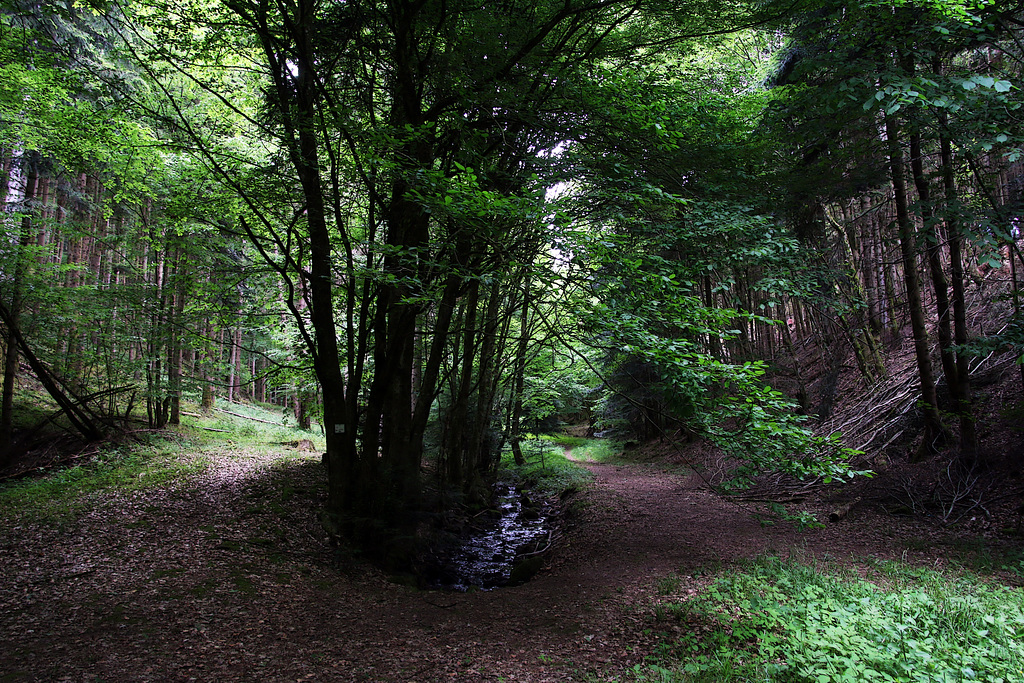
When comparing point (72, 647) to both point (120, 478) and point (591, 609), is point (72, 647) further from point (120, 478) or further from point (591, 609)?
point (120, 478)

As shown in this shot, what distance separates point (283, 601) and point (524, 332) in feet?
23.2

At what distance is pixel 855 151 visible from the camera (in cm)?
687

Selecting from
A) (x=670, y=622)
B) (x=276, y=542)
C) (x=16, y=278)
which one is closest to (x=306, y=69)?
(x=16, y=278)

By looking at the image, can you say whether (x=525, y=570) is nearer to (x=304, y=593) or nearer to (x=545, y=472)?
(x=304, y=593)

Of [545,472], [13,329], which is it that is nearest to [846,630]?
[13,329]

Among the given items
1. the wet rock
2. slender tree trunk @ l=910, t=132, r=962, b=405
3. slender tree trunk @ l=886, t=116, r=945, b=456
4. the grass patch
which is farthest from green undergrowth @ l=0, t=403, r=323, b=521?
slender tree trunk @ l=910, t=132, r=962, b=405

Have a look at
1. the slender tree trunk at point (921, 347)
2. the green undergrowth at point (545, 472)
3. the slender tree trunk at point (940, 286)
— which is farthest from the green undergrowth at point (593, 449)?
the slender tree trunk at point (940, 286)

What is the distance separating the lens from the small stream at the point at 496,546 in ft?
25.5

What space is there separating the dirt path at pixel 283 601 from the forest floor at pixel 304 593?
0.02m

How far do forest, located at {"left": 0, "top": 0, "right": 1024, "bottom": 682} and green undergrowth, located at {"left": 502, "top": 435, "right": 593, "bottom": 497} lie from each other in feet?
9.82

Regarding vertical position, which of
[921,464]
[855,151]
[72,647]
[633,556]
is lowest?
[633,556]

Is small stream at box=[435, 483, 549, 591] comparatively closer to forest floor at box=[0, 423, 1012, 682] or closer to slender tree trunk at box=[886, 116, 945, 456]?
forest floor at box=[0, 423, 1012, 682]

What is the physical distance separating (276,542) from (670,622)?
16.9 ft

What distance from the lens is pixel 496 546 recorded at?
948cm
